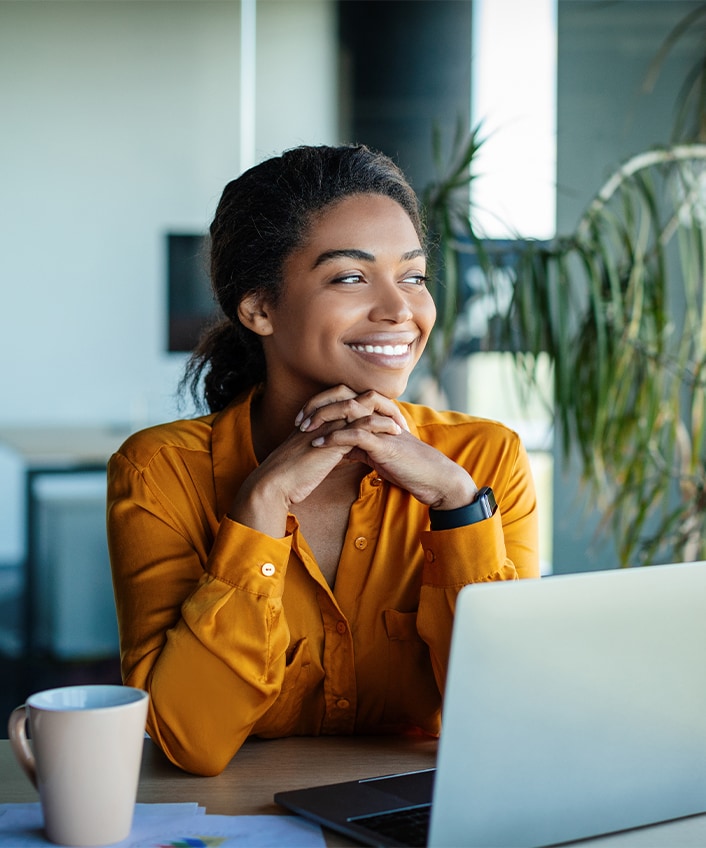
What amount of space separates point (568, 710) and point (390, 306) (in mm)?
834

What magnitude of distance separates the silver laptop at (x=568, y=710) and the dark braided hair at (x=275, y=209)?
0.95 metres

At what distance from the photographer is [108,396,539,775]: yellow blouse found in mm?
1397

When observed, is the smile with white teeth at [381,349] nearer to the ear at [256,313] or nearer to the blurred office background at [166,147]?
the ear at [256,313]

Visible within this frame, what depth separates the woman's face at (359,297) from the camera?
1.64 meters

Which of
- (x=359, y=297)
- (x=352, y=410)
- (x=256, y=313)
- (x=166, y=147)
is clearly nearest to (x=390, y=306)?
(x=359, y=297)

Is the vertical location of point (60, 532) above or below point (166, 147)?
below

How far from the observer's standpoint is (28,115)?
3.66m

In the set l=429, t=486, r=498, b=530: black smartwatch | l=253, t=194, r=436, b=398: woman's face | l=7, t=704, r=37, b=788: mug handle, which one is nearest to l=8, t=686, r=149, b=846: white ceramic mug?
l=7, t=704, r=37, b=788: mug handle

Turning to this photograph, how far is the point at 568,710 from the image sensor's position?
3.01 ft

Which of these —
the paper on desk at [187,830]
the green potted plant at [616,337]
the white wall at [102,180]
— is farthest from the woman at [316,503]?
the white wall at [102,180]

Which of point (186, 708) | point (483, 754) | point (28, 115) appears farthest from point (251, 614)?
point (28, 115)

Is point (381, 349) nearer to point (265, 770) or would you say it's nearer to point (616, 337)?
point (265, 770)

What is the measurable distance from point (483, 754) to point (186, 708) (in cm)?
59

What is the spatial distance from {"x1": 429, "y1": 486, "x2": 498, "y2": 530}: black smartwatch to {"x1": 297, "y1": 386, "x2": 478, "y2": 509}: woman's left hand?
0.01 metres
